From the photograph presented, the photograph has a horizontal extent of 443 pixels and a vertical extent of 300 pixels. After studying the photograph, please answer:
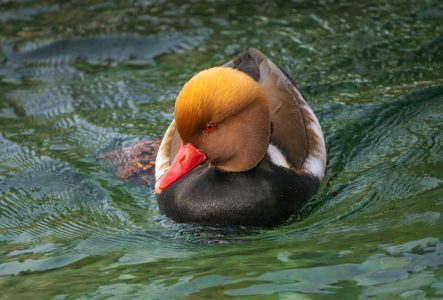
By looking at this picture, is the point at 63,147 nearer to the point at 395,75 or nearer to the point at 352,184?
the point at 352,184

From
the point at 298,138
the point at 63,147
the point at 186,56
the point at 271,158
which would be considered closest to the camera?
the point at 271,158

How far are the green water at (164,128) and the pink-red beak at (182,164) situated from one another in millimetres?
414

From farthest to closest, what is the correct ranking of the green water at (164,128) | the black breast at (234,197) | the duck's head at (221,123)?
the black breast at (234,197), the duck's head at (221,123), the green water at (164,128)

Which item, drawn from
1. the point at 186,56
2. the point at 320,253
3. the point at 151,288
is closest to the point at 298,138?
the point at 320,253

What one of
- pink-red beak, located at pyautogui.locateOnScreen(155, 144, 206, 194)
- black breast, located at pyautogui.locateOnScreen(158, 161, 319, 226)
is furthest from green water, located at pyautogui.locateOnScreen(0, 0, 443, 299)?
pink-red beak, located at pyautogui.locateOnScreen(155, 144, 206, 194)

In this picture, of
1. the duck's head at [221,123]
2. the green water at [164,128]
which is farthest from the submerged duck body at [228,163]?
the green water at [164,128]

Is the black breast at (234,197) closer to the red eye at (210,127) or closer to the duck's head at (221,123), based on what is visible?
the duck's head at (221,123)

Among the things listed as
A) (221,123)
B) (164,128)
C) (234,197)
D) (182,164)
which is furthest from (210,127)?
(164,128)

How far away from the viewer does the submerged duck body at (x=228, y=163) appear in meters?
5.73

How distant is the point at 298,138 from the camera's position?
6.93 m

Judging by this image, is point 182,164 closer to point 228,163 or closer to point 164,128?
point 228,163

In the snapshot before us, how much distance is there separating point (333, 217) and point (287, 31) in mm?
4542

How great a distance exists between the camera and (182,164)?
19.4ft

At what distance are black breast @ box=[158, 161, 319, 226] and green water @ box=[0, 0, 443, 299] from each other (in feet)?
0.36
